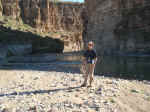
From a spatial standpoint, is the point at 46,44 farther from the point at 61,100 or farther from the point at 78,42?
the point at 78,42

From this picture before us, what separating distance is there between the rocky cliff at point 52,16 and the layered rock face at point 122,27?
1856 inches

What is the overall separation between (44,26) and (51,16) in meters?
9.90

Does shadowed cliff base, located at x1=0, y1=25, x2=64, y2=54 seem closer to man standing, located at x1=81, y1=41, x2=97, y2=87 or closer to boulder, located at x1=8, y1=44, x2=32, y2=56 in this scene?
boulder, located at x1=8, y1=44, x2=32, y2=56

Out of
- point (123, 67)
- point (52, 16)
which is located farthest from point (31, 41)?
point (52, 16)

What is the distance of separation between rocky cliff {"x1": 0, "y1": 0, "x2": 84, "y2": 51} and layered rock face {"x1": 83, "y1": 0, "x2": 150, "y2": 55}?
1856 inches

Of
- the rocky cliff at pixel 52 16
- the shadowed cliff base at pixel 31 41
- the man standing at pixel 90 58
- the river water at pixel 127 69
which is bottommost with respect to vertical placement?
the river water at pixel 127 69

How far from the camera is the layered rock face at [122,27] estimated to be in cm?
2808

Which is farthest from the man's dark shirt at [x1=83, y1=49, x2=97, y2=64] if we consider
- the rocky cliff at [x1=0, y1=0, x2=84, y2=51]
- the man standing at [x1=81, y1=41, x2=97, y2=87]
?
the rocky cliff at [x1=0, y1=0, x2=84, y2=51]

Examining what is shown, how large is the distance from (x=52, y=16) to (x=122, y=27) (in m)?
68.2

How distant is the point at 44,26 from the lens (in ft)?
283

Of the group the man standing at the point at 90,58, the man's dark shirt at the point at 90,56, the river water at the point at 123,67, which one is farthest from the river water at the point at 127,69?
the man's dark shirt at the point at 90,56

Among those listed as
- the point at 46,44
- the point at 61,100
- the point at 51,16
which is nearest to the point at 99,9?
the point at 46,44

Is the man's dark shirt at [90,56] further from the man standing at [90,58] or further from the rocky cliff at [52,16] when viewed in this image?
the rocky cliff at [52,16]

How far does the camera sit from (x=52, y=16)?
306ft
